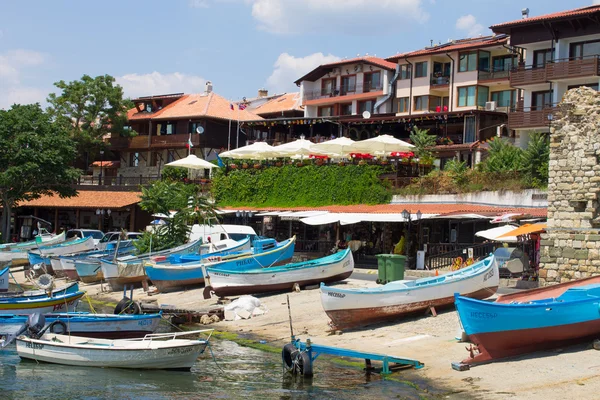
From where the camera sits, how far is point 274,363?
20.8 metres

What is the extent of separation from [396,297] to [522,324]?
554 centimetres

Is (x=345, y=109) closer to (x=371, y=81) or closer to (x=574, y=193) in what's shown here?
(x=371, y=81)

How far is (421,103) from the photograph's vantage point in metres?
59.9

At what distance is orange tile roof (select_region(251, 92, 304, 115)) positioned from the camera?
71775 mm

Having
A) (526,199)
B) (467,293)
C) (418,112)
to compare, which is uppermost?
(418,112)

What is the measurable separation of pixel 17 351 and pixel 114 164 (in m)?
55.0

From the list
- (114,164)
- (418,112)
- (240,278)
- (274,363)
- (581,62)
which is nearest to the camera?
(274,363)

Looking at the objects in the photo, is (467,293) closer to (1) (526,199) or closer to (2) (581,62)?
(1) (526,199)

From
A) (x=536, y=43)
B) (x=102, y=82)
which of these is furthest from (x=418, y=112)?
(x=102, y=82)

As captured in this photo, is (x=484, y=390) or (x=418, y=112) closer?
(x=484, y=390)

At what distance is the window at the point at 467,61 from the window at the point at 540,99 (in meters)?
7.78

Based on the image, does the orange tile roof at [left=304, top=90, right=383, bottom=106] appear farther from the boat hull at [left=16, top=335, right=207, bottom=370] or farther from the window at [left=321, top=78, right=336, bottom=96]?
the boat hull at [left=16, top=335, right=207, bottom=370]

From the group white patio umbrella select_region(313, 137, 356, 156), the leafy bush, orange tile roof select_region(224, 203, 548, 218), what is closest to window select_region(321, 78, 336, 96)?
the leafy bush

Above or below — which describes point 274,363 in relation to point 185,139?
below
